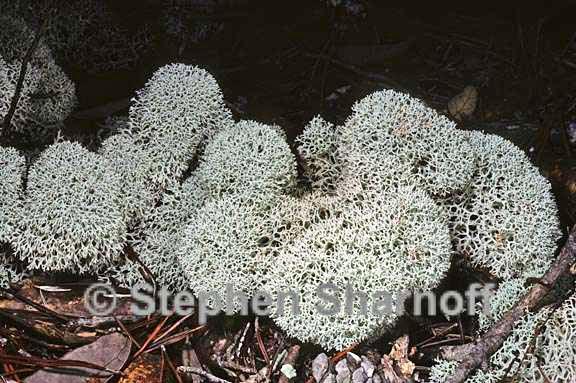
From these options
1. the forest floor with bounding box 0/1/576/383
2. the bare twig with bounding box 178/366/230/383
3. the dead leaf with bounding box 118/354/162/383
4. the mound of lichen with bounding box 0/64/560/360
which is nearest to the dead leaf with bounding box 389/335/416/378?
the forest floor with bounding box 0/1/576/383

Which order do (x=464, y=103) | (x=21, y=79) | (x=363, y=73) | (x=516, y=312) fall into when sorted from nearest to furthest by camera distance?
(x=516, y=312) → (x=21, y=79) → (x=464, y=103) → (x=363, y=73)

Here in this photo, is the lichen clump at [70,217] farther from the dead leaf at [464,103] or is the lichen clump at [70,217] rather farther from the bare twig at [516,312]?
the dead leaf at [464,103]

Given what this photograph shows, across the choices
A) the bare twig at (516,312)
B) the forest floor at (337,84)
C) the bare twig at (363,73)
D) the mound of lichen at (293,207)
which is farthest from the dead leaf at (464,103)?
the bare twig at (516,312)

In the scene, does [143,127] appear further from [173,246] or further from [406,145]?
[406,145]

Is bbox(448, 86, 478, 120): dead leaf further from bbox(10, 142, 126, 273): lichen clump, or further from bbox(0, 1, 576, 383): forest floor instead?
bbox(10, 142, 126, 273): lichen clump

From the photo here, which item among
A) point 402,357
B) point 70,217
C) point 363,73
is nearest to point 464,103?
point 363,73

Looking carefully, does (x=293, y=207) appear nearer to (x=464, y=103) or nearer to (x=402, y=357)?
(x=402, y=357)
